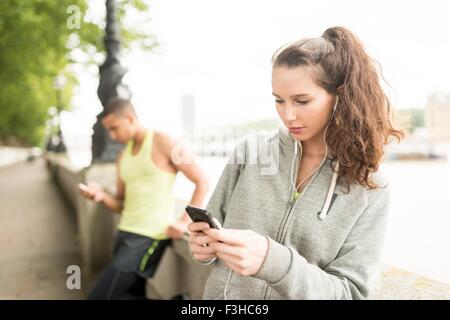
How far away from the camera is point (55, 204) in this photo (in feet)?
33.1

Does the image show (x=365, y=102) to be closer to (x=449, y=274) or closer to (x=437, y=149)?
(x=449, y=274)

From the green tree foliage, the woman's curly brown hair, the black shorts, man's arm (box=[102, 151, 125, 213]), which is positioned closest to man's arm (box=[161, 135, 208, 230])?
the black shorts

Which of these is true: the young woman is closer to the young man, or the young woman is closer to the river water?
the river water

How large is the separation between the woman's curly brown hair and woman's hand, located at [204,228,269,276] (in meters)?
0.35

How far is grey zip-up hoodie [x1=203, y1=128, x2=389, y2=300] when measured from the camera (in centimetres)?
112

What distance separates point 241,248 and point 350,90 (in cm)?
54

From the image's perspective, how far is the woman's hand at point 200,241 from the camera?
43.9 inches

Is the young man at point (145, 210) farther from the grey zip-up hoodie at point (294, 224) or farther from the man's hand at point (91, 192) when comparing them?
the grey zip-up hoodie at point (294, 224)

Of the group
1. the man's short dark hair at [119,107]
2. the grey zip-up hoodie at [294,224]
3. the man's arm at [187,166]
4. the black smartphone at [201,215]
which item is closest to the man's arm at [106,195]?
the man's short dark hair at [119,107]

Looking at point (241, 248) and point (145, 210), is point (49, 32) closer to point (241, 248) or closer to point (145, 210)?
point (145, 210)

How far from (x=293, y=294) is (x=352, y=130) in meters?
0.48

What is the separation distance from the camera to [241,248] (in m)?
1.03

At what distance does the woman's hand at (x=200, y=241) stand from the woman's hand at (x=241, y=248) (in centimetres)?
5

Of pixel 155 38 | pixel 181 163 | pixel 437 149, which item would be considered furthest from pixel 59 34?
pixel 437 149
